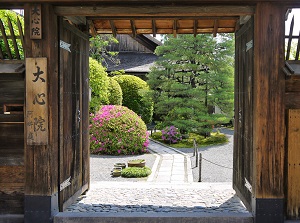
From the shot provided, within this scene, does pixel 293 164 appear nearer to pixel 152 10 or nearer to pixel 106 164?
pixel 152 10

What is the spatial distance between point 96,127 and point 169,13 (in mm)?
8817

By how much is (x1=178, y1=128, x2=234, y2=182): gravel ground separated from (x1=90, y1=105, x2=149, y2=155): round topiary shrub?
87.4 inches

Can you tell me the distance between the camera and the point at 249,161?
195 inches

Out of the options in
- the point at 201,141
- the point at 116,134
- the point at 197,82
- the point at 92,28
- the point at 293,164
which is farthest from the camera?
the point at 197,82

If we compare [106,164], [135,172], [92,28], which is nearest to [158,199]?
[92,28]

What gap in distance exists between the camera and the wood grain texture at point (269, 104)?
4.33m

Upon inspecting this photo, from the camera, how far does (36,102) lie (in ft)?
14.3

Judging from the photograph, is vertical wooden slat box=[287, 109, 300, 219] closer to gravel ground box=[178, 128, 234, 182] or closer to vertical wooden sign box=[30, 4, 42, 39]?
vertical wooden sign box=[30, 4, 42, 39]

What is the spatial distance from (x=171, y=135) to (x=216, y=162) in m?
4.69

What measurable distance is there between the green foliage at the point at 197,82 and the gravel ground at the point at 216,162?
1895mm

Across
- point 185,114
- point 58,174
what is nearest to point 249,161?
point 58,174

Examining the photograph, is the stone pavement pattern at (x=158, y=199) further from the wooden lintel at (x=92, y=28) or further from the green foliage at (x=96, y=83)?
the green foliage at (x=96, y=83)

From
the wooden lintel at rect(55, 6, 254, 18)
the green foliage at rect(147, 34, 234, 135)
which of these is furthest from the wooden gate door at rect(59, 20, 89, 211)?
the green foliage at rect(147, 34, 234, 135)

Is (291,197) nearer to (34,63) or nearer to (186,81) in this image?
(34,63)
